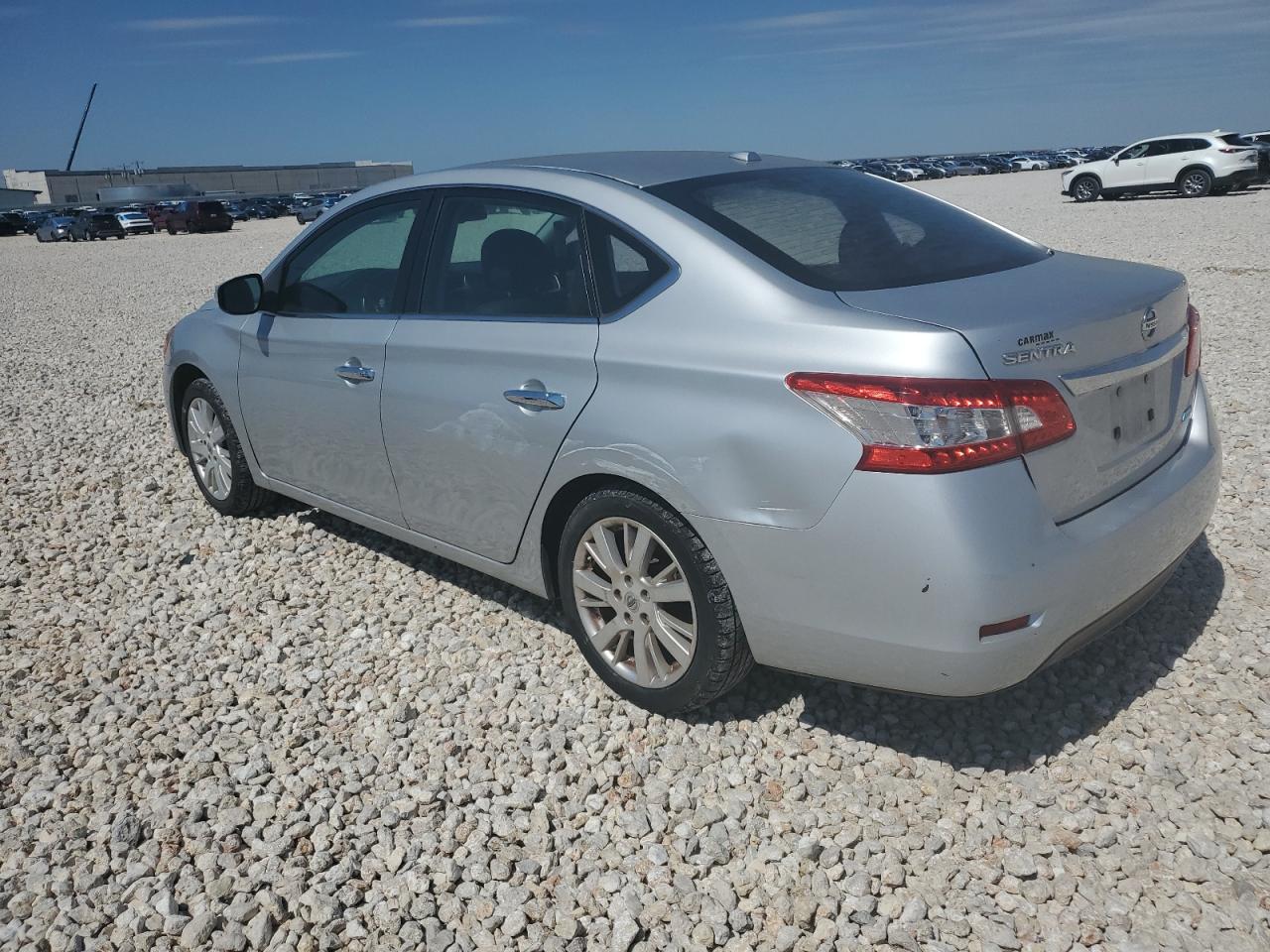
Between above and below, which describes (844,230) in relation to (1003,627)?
above

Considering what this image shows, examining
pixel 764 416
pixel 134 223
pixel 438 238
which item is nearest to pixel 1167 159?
pixel 438 238

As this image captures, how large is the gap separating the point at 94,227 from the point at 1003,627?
4825cm

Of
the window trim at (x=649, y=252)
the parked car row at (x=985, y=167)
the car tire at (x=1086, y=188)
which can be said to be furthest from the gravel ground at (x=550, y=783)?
the parked car row at (x=985, y=167)

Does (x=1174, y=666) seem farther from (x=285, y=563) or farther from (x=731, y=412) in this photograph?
(x=285, y=563)

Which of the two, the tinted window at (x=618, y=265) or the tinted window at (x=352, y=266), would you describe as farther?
the tinted window at (x=352, y=266)

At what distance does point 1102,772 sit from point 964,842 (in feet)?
1.71

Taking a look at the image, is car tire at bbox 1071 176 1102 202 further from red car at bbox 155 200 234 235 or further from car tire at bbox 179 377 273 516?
red car at bbox 155 200 234 235

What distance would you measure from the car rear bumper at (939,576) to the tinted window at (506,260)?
0.99 metres

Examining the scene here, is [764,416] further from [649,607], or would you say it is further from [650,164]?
[650,164]

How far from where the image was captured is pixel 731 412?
9.02 feet

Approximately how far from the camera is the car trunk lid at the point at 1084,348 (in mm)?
2566

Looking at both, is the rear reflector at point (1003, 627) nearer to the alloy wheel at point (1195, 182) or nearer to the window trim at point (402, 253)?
the window trim at point (402, 253)

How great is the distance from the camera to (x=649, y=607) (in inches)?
126

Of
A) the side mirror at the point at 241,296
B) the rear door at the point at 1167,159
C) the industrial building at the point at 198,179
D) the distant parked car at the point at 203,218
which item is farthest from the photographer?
the industrial building at the point at 198,179
